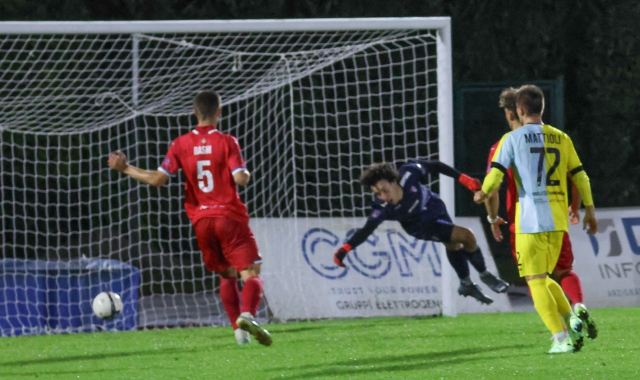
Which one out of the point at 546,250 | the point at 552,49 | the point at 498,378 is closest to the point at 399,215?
the point at 546,250

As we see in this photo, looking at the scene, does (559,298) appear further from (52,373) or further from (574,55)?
(574,55)

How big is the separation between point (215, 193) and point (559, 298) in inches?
87.7

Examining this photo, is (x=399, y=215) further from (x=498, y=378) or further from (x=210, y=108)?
(x=498, y=378)

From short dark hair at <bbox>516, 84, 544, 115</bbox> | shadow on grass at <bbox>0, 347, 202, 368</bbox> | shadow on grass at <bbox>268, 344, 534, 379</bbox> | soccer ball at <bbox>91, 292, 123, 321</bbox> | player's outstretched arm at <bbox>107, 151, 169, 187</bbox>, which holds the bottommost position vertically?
shadow on grass at <bbox>0, 347, 202, 368</bbox>

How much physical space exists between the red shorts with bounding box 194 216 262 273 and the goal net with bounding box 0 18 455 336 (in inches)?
87.1

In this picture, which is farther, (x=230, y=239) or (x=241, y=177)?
(x=230, y=239)

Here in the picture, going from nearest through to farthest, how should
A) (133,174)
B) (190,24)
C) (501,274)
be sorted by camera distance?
(133,174), (190,24), (501,274)

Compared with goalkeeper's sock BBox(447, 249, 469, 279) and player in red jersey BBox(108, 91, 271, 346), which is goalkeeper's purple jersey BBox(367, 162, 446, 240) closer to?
goalkeeper's sock BBox(447, 249, 469, 279)

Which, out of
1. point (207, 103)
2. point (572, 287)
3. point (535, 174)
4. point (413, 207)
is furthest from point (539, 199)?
point (413, 207)

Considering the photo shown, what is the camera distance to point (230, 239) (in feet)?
21.7

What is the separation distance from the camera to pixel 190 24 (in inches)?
318

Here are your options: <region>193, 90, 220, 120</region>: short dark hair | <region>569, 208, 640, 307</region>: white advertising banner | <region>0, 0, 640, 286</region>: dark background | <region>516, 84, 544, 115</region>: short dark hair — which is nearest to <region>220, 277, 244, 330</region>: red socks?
<region>193, 90, 220, 120</region>: short dark hair

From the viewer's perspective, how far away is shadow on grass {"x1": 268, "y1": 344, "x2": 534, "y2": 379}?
5.46 meters

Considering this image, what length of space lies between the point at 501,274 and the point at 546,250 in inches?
162
